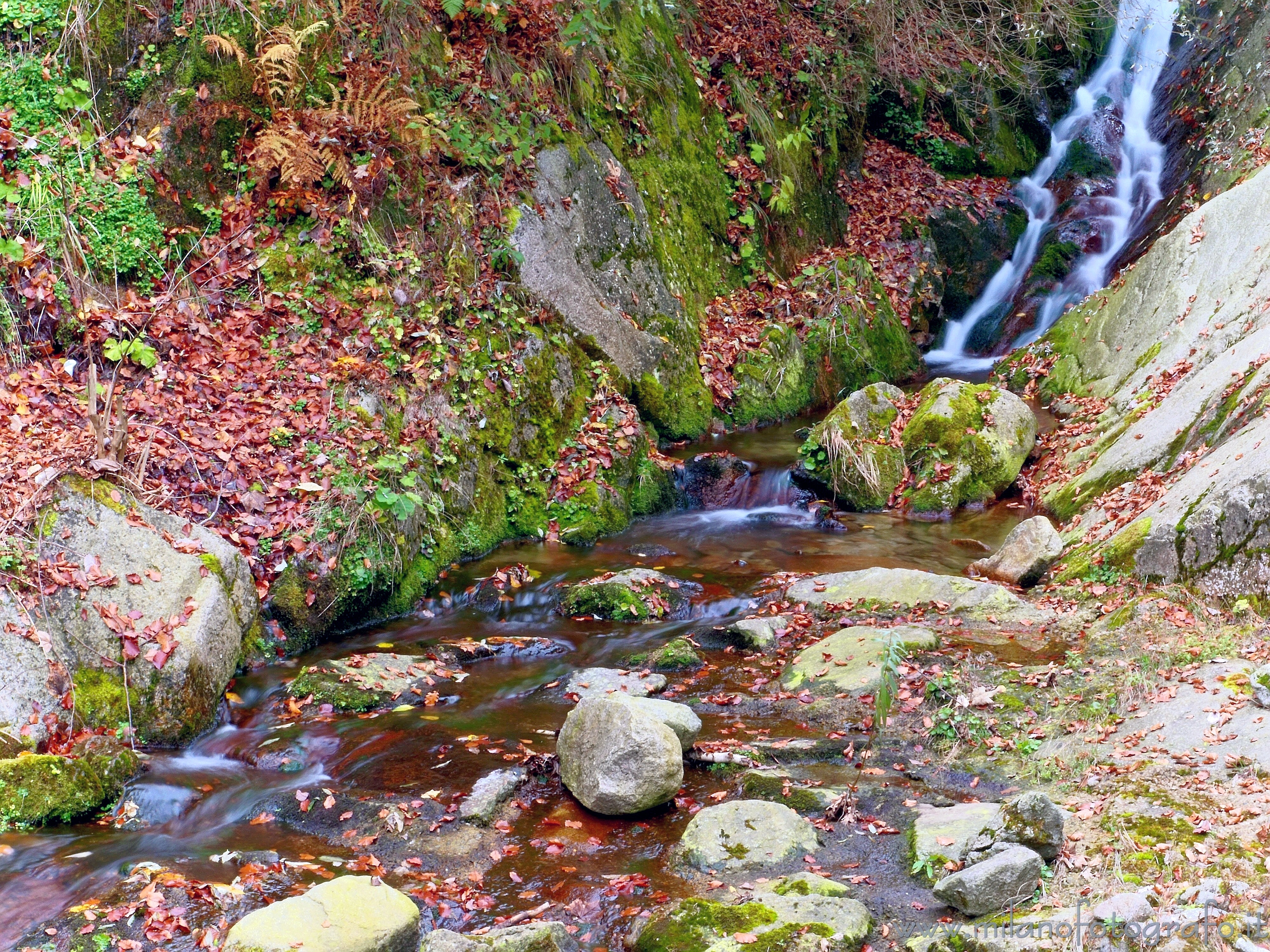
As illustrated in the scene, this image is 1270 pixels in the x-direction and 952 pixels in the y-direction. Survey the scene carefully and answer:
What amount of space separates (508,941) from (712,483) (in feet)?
24.7

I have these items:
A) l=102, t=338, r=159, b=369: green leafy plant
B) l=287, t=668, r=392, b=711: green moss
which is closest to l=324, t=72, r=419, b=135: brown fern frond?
l=102, t=338, r=159, b=369: green leafy plant

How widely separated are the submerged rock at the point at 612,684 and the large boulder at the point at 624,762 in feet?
3.44

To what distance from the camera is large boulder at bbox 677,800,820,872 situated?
443 centimetres

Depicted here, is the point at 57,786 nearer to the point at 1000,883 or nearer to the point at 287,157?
the point at 1000,883

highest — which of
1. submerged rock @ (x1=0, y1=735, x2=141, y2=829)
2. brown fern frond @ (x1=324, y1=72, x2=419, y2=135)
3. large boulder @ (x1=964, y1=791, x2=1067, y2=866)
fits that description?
brown fern frond @ (x1=324, y1=72, x2=419, y2=135)

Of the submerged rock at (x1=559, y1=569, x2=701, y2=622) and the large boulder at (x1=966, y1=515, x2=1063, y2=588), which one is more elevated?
the submerged rock at (x1=559, y1=569, x2=701, y2=622)

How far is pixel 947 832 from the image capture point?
429 centimetres

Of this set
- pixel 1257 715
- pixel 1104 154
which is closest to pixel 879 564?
pixel 1257 715

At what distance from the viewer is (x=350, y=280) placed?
9000 millimetres

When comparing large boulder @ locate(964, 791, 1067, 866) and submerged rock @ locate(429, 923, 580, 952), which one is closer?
submerged rock @ locate(429, 923, 580, 952)

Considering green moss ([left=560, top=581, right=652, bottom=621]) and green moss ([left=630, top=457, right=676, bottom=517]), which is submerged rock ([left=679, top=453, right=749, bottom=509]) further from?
green moss ([left=560, top=581, right=652, bottom=621])

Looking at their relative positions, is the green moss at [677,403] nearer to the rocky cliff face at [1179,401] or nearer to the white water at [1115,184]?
the rocky cliff face at [1179,401]

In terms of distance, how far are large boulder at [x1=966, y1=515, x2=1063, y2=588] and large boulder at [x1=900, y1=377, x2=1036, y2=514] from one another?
80.1 inches

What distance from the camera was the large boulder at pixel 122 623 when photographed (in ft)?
18.1
